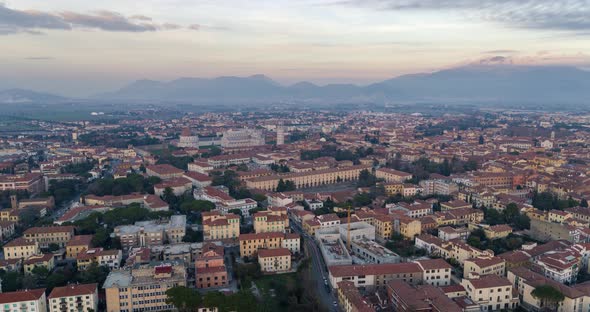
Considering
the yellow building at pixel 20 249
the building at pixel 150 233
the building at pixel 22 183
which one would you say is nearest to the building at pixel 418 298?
the building at pixel 150 233

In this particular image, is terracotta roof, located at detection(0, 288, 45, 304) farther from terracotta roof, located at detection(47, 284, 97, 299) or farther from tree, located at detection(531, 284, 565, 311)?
tree, located at detection(531, 284, 565, 311)

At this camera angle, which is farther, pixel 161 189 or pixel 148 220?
pixel 161 189

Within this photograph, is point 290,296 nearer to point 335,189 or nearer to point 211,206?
point 211,206

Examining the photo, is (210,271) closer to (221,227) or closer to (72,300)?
(221,227)

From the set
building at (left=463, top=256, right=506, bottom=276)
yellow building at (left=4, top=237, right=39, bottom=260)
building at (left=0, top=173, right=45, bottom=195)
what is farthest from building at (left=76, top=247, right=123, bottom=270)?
building at (left=0, top=173, right=45, bottom=195)

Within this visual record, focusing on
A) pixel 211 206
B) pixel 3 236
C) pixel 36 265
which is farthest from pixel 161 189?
pixel 36 265

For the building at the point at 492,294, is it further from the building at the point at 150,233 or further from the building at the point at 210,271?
the building at the point at 150,233
